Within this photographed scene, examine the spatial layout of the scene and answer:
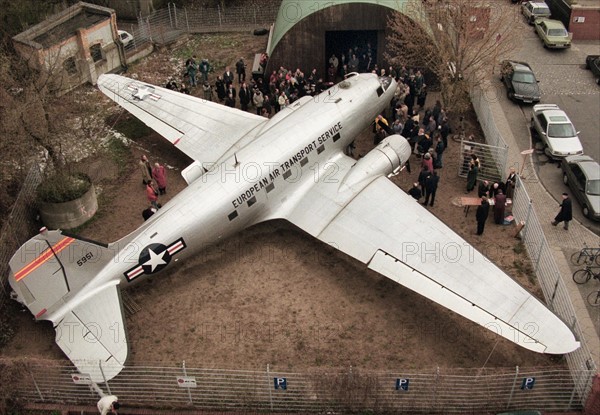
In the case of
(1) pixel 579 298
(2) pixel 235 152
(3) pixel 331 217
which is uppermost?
(2) pixel 235 152

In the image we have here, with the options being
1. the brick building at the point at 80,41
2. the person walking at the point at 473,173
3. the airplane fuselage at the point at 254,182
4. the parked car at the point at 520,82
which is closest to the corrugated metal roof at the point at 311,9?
the airplane fuselage at the point at 254,182

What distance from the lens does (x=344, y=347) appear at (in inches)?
910

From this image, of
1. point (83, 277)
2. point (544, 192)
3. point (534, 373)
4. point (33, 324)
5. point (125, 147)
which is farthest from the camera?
point (125, 147)

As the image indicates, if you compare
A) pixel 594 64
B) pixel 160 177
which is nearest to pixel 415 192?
pixel 160 177

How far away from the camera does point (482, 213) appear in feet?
88.9

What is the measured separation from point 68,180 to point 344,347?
1482 cm

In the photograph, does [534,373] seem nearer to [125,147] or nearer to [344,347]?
[344,347]

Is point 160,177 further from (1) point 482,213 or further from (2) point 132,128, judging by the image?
(1) point 482,213

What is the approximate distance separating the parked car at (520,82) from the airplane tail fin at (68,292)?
2651 cm

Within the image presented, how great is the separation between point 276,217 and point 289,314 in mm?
4762

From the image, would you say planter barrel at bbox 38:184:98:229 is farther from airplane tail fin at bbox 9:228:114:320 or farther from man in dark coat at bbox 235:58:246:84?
man in dark coat at bbox 235:58:246:84

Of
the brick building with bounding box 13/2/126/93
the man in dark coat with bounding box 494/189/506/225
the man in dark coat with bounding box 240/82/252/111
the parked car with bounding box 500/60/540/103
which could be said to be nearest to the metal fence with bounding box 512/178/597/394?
the man in dark coat with bounding box 494/189/506/225

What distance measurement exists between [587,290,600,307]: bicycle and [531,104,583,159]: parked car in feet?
31.6

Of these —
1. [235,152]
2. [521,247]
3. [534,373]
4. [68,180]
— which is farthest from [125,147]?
[534,373]
